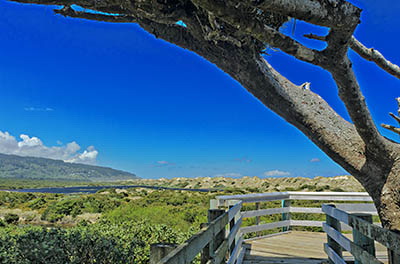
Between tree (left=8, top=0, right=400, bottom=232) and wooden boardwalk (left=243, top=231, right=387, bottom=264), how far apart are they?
2214mm

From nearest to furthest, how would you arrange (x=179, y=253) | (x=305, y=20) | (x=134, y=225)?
(x=179, y=253), (x=305, y=20), (x=134, y=225)

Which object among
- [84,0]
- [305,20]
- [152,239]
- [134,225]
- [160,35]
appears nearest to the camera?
[305,20]

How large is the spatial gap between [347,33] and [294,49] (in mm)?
465

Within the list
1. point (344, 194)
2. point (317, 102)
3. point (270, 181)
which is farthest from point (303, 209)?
point (270, 181)

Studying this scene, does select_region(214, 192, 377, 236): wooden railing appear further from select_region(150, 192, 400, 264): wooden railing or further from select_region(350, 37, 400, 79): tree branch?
select_region(350, 37, 400, 79): tree branch

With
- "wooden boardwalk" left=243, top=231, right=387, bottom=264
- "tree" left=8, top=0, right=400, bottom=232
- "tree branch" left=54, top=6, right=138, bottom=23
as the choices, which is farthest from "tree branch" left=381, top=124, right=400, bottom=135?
"tree branch" left=54, top=6, right=138, bottom=23

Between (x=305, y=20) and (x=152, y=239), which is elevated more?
(x=305, y=20)

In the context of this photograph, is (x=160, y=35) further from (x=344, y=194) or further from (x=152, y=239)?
(x=344, y=194)

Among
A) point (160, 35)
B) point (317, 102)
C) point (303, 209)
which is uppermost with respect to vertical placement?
point (160, 35)

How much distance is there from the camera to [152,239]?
7.39 meters

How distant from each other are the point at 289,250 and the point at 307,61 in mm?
4364

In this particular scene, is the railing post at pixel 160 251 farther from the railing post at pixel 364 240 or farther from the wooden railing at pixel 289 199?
the wooden railing at pixel 289 199

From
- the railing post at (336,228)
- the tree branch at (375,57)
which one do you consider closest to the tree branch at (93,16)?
the tree branch at (375,57)

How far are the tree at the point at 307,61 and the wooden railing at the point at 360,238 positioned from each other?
0.53 metres
